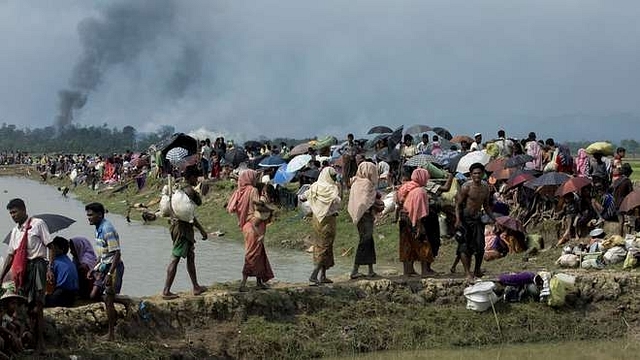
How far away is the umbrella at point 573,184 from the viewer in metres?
12.8

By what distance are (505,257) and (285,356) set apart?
19.6 ft

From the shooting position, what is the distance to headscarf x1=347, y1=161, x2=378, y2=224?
32.4 feet

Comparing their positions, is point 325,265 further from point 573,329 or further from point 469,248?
point 573,329

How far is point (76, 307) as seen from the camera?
815cm

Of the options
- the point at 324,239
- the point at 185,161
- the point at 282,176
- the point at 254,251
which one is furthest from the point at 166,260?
the point at 185,161

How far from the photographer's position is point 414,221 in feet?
32.7

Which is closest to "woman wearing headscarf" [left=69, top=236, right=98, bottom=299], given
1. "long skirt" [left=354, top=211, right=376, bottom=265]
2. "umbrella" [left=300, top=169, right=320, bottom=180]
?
"long skirt" [left=354, top=211, right=376, bottom=265]

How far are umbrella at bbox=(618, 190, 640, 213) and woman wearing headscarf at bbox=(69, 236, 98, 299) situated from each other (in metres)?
8.00

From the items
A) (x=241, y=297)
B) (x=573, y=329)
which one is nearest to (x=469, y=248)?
(x=573, y=329)

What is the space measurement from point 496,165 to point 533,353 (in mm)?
7388

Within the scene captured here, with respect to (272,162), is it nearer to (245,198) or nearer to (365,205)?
(365,205)

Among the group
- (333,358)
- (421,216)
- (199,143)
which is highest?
(199,143)

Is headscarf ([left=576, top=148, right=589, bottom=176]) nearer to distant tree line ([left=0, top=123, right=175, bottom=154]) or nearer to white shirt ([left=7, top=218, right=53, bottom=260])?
white shirt ([left=7, top=218, right=53, bottom=260])

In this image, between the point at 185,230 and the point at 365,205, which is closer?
the point at 185,230
